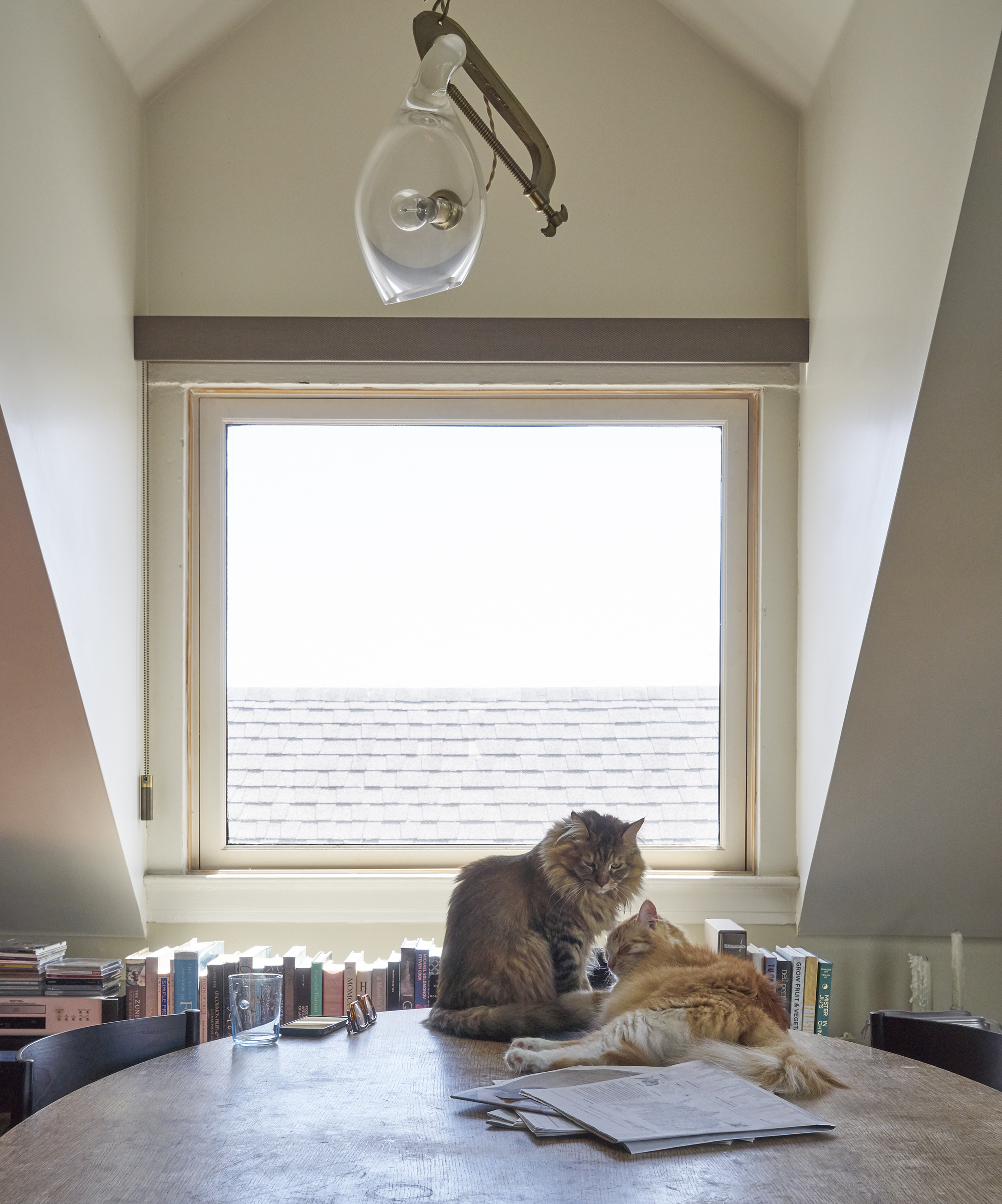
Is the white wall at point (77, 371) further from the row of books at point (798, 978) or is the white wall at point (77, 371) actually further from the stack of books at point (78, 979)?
the row of books at point (798, 978)

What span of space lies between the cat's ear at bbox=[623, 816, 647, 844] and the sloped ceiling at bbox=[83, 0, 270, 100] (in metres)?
2.01

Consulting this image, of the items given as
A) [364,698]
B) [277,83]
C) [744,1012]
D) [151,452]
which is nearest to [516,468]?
[364,698]

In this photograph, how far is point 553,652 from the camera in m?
2.62

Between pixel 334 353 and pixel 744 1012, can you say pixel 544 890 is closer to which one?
pixel 744 1012

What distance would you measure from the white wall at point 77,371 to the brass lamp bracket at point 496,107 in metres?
0.89

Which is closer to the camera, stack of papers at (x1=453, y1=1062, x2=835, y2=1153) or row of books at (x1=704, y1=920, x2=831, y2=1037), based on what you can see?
stack of papers at (x1=453, y1=1062, x2=835, y2=1153)

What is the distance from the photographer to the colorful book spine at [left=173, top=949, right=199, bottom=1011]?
88.6 inches

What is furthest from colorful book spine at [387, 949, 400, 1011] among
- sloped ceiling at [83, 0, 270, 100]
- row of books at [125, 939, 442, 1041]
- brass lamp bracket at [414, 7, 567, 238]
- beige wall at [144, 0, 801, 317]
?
sloped ceiling at [83, 0, 270, 100]

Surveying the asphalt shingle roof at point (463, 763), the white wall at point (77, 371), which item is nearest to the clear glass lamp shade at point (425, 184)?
the white wall at point (77, 371)

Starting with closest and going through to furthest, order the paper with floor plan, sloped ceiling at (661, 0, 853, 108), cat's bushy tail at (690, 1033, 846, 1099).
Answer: the paper with floor plan
cat's bushy tail at (690, 1033, 846, 1099)
sloped ceiling at (661, 0, 853, 108)

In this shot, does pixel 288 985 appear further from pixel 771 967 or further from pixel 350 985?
pixel 771 967

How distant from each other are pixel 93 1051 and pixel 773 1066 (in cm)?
98

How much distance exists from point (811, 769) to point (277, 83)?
210 cm

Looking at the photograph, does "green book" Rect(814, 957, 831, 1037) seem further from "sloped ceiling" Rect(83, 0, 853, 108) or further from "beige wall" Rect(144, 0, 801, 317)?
"sloped ceiling" Rect(83, 0, 853, 108)
